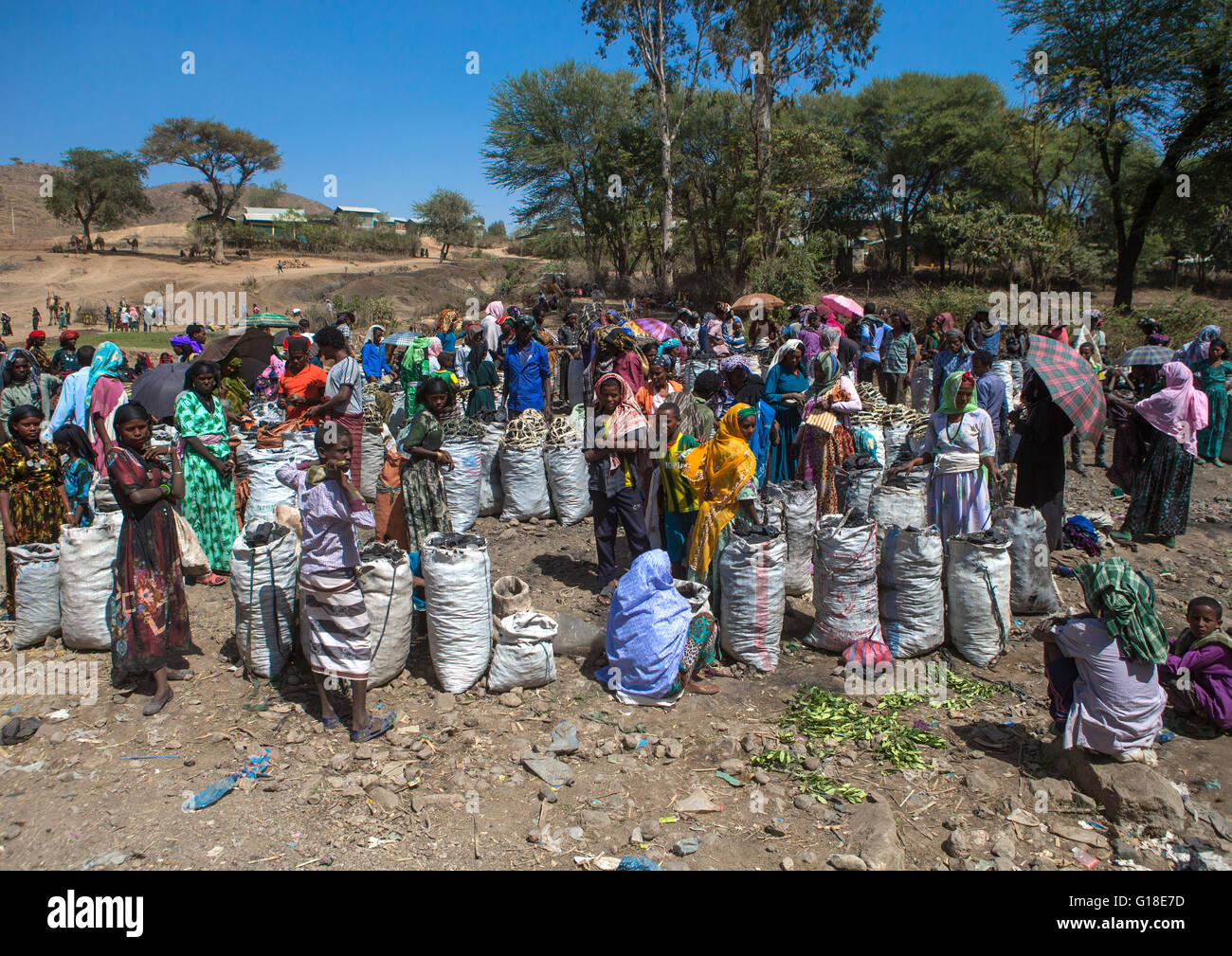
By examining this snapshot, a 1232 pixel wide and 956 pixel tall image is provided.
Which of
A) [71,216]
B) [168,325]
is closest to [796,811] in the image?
[168,325]

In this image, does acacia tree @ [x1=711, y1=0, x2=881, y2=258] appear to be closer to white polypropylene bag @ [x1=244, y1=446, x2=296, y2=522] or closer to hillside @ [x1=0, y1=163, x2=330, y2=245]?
white polypropylene bag @ [x1=244, y1=446, x2=296, y2=522]

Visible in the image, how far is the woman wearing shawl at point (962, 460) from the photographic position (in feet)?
16.9

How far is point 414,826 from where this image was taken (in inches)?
125

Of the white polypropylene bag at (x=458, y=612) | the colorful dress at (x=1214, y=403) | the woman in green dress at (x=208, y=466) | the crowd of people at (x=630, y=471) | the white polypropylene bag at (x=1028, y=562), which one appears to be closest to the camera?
the crowd of people at (x=630, y=471)

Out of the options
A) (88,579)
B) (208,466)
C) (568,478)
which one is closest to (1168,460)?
(568,478)

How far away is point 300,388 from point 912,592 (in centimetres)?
472

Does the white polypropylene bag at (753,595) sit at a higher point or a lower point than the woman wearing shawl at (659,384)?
lower

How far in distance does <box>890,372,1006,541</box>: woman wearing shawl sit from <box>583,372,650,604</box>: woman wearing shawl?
1968 millimetres

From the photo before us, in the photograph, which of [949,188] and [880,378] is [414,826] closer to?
[880,378]

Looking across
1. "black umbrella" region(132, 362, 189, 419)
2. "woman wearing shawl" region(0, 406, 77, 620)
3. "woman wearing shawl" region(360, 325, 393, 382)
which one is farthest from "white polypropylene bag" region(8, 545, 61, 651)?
"woman wearing shawl" region(360, 325, 393, 382)

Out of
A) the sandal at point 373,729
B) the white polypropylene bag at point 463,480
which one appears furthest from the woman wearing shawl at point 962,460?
the sandal at point 373,729

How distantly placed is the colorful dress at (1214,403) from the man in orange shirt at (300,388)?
8435 millimetres

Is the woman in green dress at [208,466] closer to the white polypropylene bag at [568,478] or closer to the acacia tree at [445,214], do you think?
the white polypropylene bag at [568,478]

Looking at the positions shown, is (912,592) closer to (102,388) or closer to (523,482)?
(523,482)
